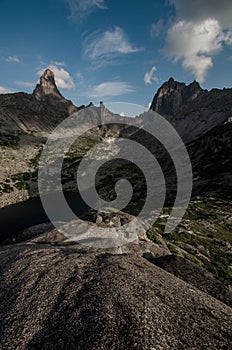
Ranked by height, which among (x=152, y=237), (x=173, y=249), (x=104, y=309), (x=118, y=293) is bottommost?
(x=173, y=249)

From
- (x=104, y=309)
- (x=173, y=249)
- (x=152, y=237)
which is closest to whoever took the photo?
(x=104, y=309)

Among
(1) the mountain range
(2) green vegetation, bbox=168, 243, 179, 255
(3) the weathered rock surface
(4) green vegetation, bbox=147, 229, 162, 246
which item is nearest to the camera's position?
(3) the weathered rock surface

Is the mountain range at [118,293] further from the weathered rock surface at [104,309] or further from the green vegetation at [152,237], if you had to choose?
the green vegetation at [152,237]

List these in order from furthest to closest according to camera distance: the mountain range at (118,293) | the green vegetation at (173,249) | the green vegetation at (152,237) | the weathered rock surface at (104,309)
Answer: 1. the green vegetation at (152,237)
2. the green vegetation at (173,249)
3. the mountain range at (118,293)
4. the weathered rock surface at (104,309)

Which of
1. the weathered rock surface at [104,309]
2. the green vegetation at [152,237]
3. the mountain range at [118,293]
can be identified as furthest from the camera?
the green vegetation at [152,237]

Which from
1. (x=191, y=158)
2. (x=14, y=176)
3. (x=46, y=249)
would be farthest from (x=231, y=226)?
(x=14, y=176)

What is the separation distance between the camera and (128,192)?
111 metres

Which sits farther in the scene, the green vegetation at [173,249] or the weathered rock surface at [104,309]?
the green vegetation at [173,249]

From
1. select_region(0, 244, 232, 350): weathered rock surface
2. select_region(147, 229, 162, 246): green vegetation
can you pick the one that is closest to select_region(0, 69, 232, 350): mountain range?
select_region(0, 244, 232, 350): weathered rock surface

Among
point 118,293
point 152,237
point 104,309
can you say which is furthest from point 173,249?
point 104,309

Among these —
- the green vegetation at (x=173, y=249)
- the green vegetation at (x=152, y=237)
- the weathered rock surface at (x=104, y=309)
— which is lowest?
the green vegetation at (x=173, y=249)

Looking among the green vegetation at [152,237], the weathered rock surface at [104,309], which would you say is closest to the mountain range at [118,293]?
the weathered rock surface at [104,309]

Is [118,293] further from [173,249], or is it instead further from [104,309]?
[173,249]

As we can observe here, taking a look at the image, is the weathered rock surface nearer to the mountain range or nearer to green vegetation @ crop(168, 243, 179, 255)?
the mountain range
